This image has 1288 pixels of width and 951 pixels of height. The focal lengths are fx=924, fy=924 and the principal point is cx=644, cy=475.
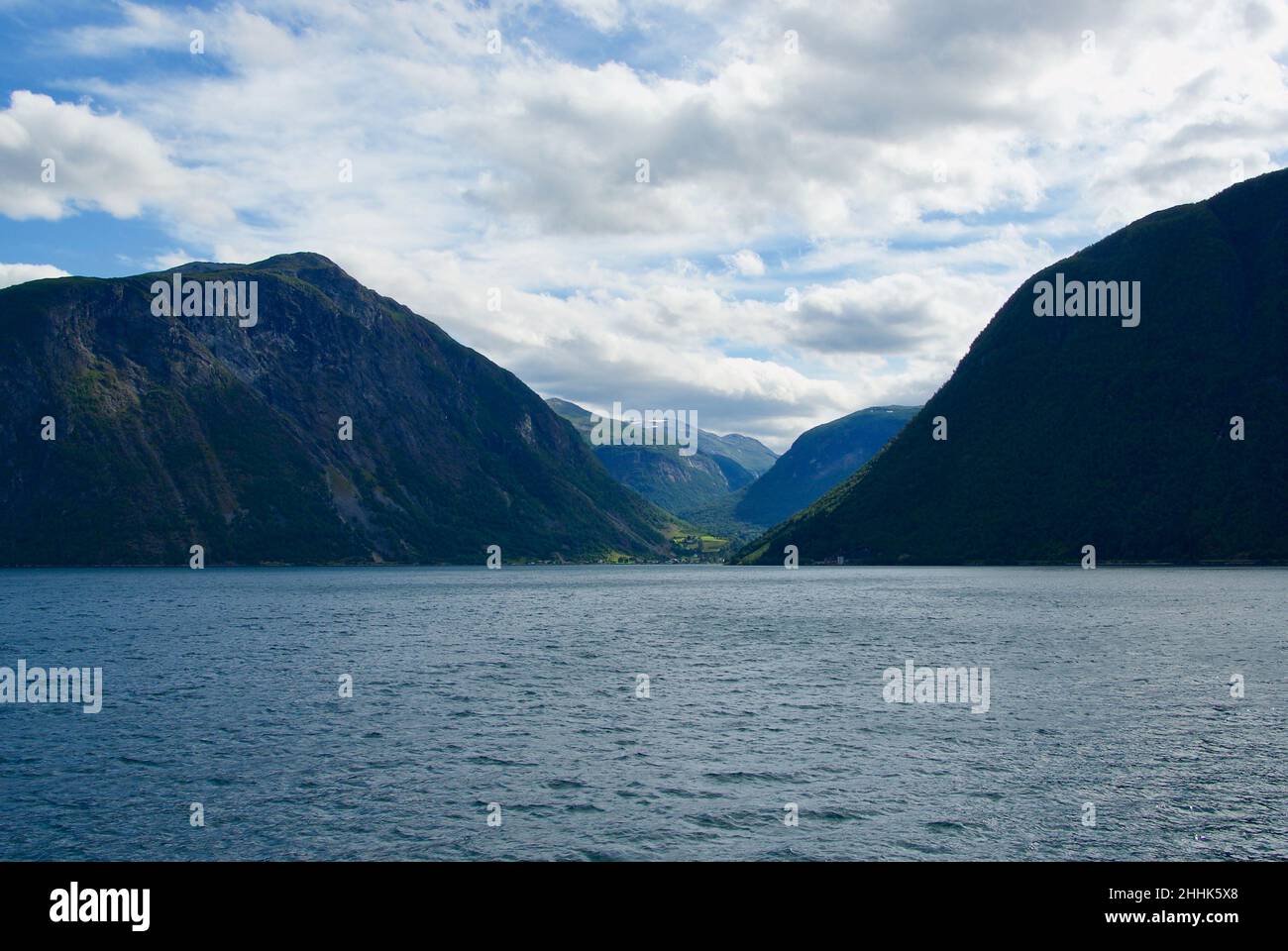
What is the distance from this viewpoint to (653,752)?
51.7m

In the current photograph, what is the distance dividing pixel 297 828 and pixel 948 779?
2994 centimetres

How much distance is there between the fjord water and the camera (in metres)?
36.9

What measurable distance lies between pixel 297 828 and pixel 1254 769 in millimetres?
45304

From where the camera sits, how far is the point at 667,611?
164750mm

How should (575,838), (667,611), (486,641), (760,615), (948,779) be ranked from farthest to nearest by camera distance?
(667,611), (760,615), (486,641), (948,779), (575,838)

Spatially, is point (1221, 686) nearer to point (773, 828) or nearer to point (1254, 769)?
point (1254, 769)

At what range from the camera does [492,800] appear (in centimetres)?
4203

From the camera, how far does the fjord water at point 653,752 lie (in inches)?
1453

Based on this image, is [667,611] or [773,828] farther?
[667,611]
